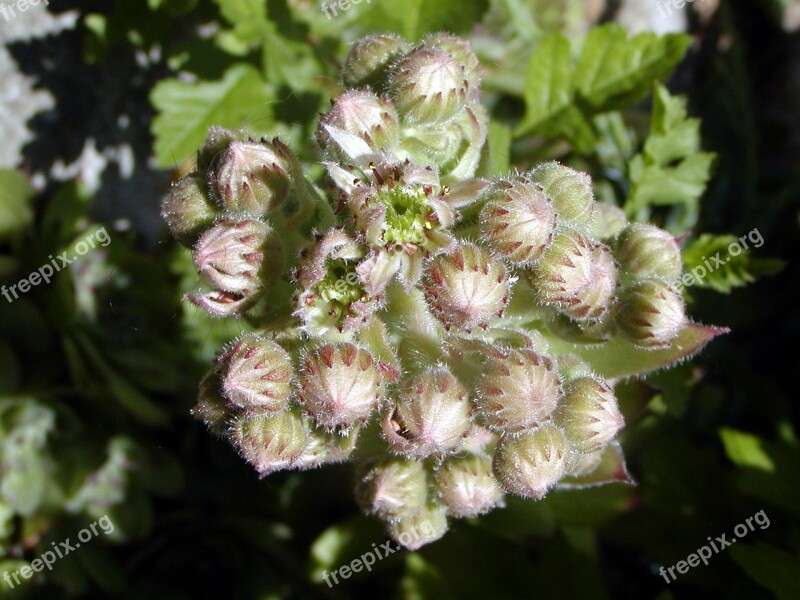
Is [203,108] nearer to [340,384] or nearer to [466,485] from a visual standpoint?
[340,384]

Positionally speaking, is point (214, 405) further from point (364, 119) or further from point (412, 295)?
point (364, 119)

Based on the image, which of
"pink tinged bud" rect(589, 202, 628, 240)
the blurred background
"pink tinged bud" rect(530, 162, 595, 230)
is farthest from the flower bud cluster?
the blurred background

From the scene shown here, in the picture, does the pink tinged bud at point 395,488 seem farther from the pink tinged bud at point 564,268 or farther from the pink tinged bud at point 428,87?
the pink tinged bud at point 428,87

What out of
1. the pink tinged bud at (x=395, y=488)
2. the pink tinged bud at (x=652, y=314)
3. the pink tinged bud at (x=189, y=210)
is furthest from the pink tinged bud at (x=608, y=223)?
the pink tinged bud at (x=189, y=210)

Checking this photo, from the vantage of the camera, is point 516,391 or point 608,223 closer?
point 516,391

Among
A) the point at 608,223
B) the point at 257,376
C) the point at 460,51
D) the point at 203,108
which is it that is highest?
the point at 460,51

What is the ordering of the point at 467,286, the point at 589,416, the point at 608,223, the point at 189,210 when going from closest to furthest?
the point at 467,286 → the point at 589,416 → the point at 189,210 → the point at 608,223

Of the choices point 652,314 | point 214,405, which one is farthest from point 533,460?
point 214,405

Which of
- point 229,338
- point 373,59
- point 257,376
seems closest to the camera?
point 257,376

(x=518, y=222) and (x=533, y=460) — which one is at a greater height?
(x=518, y=222)
